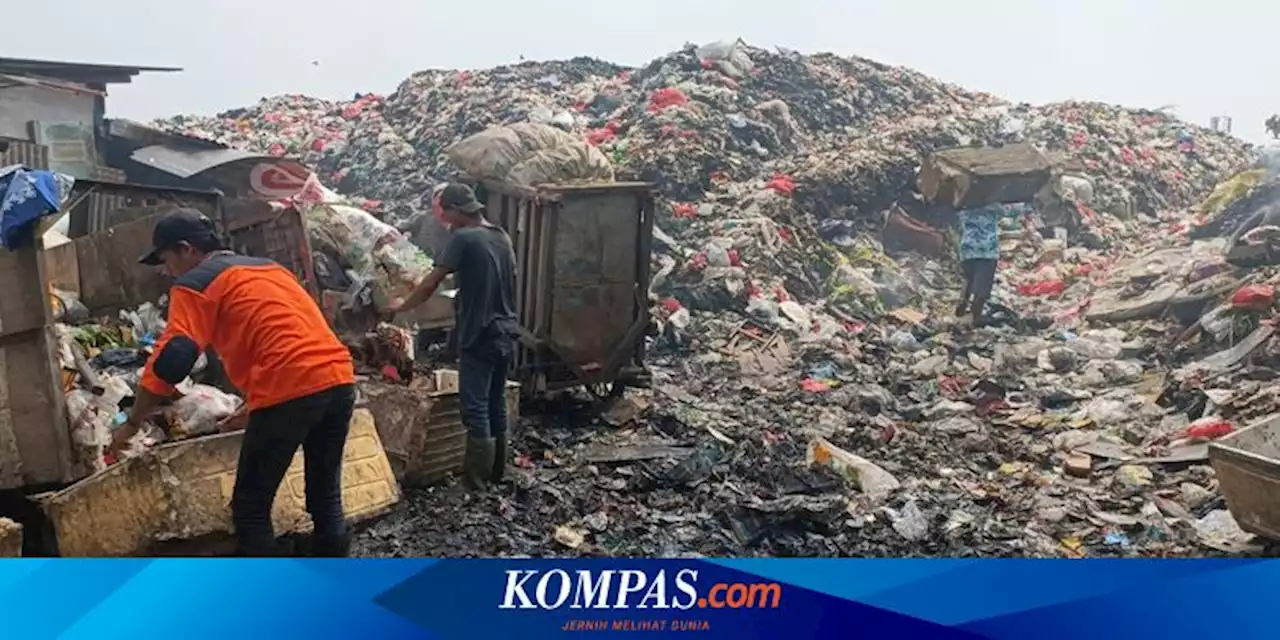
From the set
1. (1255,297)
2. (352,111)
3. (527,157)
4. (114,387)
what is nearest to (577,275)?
(527,157)

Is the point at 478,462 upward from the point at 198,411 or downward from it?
downward

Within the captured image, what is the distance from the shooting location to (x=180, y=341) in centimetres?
226

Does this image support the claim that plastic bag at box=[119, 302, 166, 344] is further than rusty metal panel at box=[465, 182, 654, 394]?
No

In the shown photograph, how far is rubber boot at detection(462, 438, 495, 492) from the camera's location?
3.30m

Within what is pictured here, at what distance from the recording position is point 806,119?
8.14m

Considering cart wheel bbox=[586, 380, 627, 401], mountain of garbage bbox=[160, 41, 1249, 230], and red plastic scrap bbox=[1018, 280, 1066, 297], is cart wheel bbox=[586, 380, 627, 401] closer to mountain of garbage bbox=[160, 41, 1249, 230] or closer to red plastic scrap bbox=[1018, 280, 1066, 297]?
mountain of garbage bbox=[160, 41, 1249, 230]

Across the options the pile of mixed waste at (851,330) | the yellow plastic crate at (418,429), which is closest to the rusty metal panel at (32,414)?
the pile of mixed waste at (851,330)

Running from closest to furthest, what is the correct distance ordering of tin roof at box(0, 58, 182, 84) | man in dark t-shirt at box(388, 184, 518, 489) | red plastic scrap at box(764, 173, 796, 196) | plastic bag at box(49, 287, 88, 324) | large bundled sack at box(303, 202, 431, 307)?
tin roof at box(0, 58, 182, 84), man in dark t-shirt at box(388, 184, 518, 489), plastic bag at box(49, 287, 88, 324), large bundled sack at box(303, 202, 431, 307), red plastic scrap at box(764, 173, 796, 196)

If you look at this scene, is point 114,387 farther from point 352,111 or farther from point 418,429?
point 352,111

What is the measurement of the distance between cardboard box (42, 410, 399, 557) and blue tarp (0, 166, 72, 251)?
58 centimetres

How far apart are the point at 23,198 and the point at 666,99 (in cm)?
591

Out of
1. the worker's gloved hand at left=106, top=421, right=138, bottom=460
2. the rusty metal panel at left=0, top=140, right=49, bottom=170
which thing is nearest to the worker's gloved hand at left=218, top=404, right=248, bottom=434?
the worker's gloved hand at left=106, top=421, right=138, bottom=460

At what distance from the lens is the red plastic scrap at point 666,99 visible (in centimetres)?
766

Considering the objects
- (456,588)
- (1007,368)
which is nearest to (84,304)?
(456,588)
